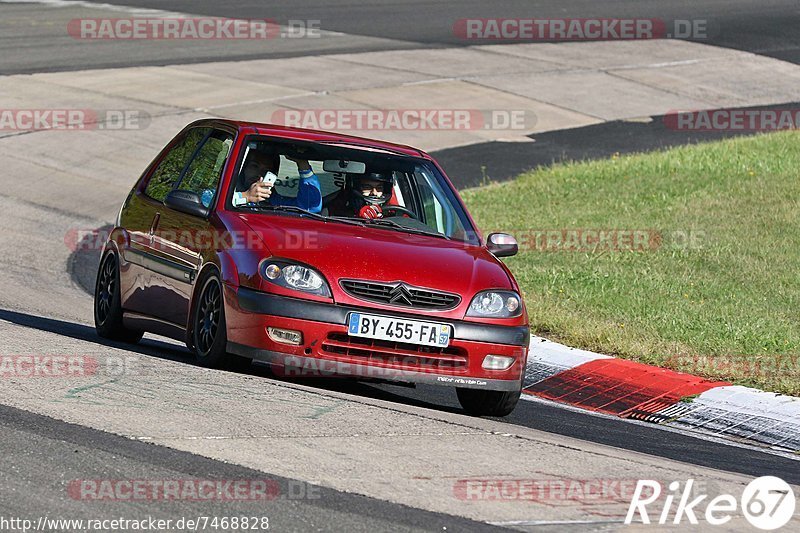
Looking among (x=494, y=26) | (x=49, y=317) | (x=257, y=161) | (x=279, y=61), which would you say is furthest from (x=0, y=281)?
(x=494, y=26)

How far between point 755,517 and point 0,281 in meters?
8.46

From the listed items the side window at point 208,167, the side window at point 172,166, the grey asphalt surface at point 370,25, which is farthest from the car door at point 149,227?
the grey asphalt surface at point 370,25

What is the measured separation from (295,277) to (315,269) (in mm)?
120

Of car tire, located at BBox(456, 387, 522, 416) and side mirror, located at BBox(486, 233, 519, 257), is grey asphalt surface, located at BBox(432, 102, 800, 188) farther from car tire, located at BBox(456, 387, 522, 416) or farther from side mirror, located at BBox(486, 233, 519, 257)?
car tire, located at BBox(456, 387, 522, 416)

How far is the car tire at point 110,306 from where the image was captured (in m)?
9.99

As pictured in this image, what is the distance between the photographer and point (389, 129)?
76.1ft

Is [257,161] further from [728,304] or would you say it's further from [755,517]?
[728,304]

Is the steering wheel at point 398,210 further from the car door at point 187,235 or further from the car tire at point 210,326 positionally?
the car tire at point 210,326

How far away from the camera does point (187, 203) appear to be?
895 cm

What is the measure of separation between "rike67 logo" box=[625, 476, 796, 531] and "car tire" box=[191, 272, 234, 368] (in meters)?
2.77

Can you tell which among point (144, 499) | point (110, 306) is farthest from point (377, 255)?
point (144, 499)

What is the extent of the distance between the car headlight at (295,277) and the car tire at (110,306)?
6.90ft

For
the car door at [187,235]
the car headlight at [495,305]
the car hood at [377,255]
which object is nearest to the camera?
the car hood at [377,255]

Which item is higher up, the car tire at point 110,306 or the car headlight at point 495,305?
the car headlight at point 495,305
